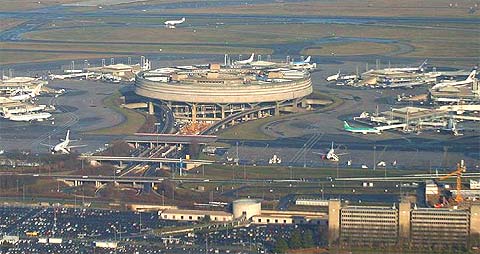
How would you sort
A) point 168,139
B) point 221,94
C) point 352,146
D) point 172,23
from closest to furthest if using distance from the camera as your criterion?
point 352,146, point 168,139, point 221,94, point 172,23

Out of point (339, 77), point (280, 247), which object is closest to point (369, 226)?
point (280, 247)

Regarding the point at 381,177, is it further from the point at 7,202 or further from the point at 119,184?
the point at 7,202

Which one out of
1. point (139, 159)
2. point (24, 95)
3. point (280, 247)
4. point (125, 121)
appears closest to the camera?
point (280, 247)

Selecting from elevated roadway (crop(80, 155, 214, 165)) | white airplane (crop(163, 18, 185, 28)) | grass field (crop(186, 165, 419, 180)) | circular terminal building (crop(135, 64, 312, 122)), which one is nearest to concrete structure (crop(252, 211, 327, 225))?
grass field (crop(186, 165, 419, 180))

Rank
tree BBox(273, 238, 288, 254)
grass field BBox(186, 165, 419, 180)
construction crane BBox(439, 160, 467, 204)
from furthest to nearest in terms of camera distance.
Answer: grass field BBox(186, 165, 419, 180)
construction crane BBox(439, 160, 467, 204)
tree BBox(273, 238, 288, 254)

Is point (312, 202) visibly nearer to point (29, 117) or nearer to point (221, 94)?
point (221, 94)

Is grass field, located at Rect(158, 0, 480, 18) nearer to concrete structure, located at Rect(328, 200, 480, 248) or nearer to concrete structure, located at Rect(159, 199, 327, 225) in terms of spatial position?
concrete structure, located at Rect(159, 199, 327, 225)
